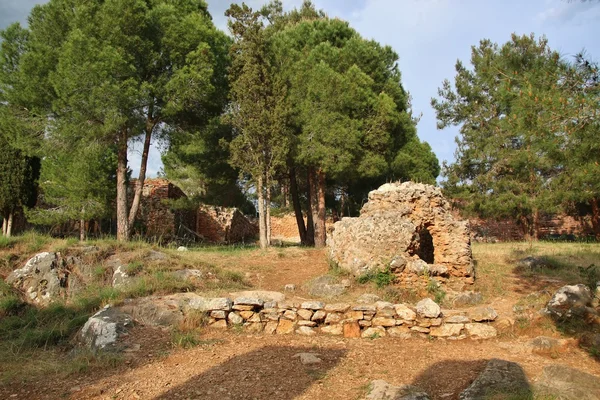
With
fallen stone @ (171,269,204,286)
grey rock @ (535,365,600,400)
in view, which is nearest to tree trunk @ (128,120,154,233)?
fallen stone @ (171,269,204,286)

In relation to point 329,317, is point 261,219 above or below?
above

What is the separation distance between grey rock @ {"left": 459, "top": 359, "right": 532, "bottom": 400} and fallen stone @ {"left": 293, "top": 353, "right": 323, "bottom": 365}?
5.41ft

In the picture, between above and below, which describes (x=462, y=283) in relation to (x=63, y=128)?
below

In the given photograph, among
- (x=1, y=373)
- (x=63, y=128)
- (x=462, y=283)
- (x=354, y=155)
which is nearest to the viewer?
(x=1, y=373)

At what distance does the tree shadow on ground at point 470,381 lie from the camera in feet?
12.3

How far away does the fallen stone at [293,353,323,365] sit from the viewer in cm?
490

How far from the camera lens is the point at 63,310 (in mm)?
6703

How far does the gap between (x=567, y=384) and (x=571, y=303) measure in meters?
2.42

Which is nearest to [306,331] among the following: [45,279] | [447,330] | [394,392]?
[447,330]

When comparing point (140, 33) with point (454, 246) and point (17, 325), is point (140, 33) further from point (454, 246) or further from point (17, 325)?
point (454, 246)

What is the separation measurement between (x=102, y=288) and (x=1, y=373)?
285 cm

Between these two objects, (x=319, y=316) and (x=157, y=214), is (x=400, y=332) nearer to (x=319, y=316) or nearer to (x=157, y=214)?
(x=319, y=316)

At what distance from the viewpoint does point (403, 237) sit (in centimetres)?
862

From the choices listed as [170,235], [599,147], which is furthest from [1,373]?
[170,235]
